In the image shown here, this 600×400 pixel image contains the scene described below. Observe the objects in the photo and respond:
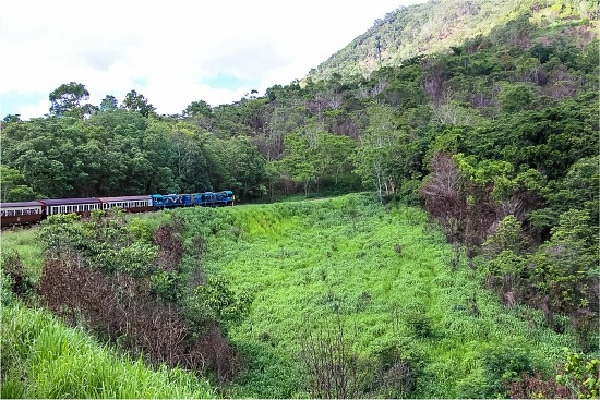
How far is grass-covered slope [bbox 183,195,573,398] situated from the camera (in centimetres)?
995

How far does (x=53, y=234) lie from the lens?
43.5ft

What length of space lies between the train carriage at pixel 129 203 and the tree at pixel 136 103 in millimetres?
21239

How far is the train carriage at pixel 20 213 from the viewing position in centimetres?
1742

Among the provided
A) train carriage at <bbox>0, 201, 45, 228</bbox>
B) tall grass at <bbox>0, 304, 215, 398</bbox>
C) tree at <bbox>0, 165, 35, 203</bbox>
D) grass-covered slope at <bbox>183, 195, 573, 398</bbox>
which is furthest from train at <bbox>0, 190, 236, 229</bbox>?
tall grass at <bbox>0, 304, 215, 398</bbox>

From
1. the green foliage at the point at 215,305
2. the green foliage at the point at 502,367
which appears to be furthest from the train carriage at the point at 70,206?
the green foliage at the point at 502,367

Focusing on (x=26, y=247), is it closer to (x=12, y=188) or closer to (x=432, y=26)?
(x=12, y=188)

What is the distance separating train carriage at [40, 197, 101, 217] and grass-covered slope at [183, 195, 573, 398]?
183 inches

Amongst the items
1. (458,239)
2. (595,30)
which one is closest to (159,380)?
(458,239)

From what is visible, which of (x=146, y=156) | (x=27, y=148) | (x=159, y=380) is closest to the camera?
(x=159, y=380)

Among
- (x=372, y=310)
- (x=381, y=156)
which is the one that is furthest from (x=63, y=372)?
(x=381, y=156)

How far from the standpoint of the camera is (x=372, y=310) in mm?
13602

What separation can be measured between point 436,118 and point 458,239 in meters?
17.5

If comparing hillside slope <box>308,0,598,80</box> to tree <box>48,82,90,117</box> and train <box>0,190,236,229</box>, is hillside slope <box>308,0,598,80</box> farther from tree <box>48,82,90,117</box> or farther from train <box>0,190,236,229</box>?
train <box>0,190,236,229</box>

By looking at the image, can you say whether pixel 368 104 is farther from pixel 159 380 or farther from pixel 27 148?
pixel 159 380
